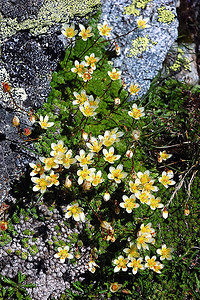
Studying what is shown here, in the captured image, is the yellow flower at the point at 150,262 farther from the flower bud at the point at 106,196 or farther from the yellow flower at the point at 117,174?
the yellow flower at the point at 117,174

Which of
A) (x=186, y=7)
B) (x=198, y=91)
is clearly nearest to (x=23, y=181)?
(x=198, y=91)

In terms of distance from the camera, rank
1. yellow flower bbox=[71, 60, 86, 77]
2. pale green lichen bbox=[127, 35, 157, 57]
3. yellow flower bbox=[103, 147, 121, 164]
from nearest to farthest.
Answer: yellow flower bbox=[103, 147, 121, 164] < yellow flower bbox=[71, 60, 86, 77] < pale green lichen bbox=[127, 35, 157, 57]

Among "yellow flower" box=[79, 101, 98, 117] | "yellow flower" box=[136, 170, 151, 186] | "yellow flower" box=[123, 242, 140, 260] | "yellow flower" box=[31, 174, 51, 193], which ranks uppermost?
"yellow flower" box=[79, 101, 98, 117]

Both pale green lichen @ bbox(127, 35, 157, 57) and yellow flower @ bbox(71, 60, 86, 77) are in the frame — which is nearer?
yellow flower @ bbox(71, 60, 86, 77)

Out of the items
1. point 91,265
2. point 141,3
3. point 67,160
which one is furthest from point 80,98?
point 141,3

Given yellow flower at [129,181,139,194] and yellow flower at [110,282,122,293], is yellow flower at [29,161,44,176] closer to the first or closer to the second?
yellow flower at [129,181,139,194]

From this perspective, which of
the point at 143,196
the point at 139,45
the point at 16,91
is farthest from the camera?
the point at 139,45

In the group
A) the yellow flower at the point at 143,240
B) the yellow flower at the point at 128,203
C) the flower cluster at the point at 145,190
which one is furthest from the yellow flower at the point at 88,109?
the yellow flower at the point at 143,240

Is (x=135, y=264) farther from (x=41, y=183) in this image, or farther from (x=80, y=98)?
(x=80, y=98)

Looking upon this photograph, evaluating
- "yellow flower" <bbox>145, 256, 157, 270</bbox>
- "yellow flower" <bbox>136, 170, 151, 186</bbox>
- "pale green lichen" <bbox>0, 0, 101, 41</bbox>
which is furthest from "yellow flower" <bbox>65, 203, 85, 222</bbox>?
"pale green lichen" <bbox>0, 0, 101, 41</bbox>
